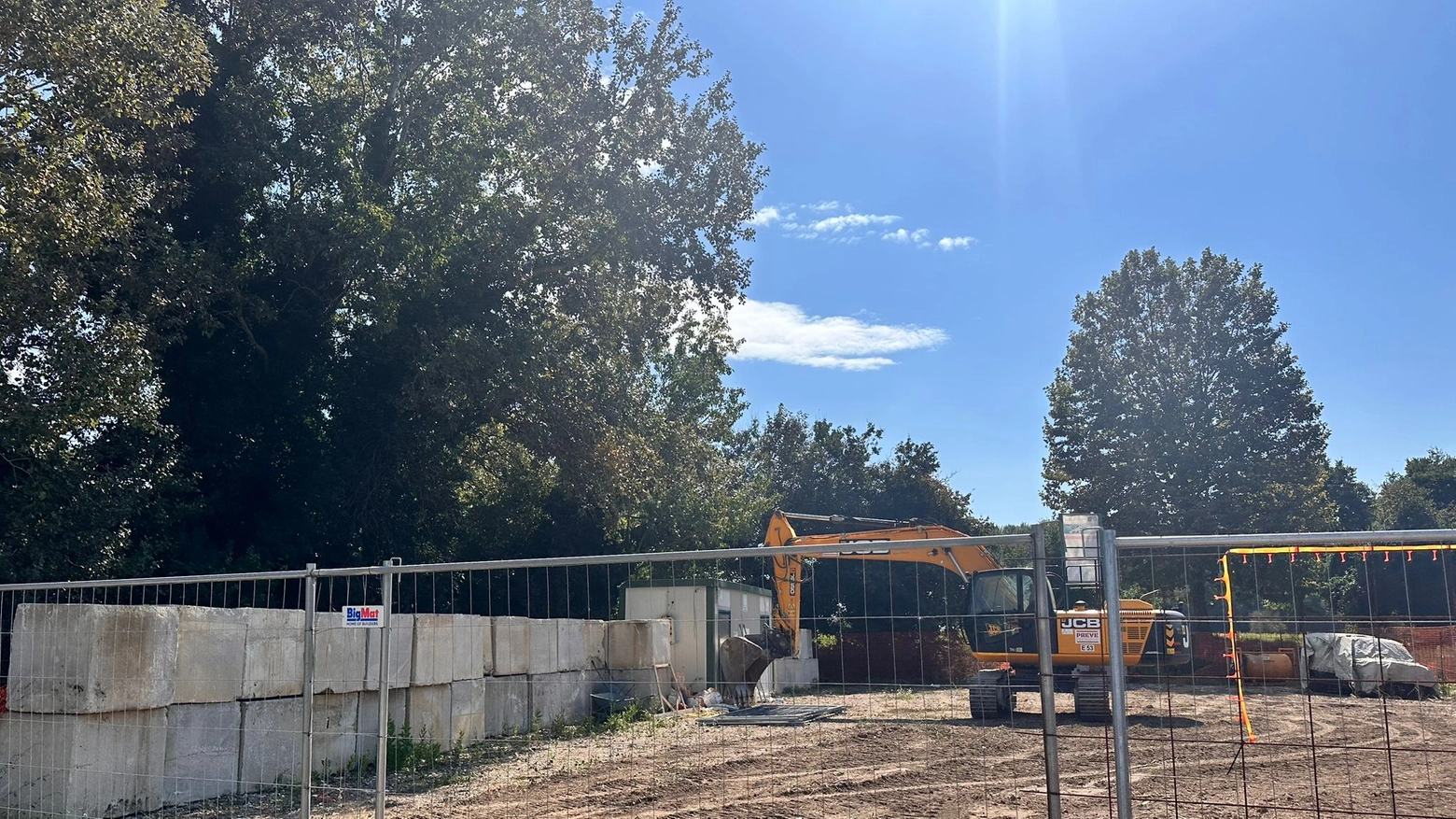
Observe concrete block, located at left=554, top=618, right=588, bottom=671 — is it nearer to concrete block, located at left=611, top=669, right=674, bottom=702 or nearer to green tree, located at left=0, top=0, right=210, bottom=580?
concrete block, located at left=611, top=669, right=674, bottom=702

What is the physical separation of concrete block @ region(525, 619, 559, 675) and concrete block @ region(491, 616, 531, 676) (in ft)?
0.18

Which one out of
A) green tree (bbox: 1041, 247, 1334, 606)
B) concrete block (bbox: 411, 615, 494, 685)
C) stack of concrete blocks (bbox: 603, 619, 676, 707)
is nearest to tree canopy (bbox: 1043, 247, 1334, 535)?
green tree (bbox: 1041, 247, 1334, 606)

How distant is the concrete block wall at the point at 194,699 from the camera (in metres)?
8.92

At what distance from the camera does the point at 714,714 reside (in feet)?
26.5

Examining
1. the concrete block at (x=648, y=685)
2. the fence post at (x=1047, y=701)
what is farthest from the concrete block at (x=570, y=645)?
the fence post at (x=1047, y=701)

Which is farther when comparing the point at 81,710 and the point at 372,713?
the point at 372,713

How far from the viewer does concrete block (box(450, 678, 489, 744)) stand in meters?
12.6

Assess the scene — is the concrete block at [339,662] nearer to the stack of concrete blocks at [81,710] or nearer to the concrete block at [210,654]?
the concrete block at [210,654]

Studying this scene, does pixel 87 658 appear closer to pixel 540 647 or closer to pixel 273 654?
pixel 273 654

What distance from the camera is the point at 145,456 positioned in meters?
18.5

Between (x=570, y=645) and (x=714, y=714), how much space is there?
8801 millimetres

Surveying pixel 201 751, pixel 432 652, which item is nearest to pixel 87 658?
pixel 201 751

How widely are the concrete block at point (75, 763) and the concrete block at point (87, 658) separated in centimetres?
14

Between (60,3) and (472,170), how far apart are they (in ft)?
26.8
